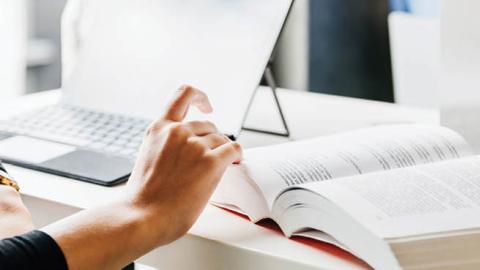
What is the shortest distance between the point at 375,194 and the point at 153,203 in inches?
8.0

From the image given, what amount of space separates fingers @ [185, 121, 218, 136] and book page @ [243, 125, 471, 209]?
5cm

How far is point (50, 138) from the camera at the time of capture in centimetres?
98

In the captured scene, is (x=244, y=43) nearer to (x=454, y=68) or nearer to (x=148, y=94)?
(x=148, y=94)

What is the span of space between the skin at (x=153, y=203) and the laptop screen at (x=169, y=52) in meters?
0.23

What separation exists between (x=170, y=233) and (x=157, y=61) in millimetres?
476

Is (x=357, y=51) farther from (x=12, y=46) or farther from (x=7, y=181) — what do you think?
(x=12, y=46)

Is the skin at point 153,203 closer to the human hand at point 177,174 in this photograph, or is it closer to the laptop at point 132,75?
the human hand at point 177,174

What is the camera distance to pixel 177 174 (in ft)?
2.25

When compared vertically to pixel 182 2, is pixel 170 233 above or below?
below

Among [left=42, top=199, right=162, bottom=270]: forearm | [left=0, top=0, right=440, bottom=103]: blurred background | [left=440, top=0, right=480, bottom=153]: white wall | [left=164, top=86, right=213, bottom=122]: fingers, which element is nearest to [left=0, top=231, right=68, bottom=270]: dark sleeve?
[left=42, top=199, right=162, bottom=270]: forearm

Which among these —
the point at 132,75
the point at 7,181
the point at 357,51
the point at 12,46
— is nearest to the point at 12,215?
the point at 7,181

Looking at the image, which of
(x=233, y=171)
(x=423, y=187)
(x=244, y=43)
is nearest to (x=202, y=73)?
(x=244, y=43)

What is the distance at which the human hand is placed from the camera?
667 mm

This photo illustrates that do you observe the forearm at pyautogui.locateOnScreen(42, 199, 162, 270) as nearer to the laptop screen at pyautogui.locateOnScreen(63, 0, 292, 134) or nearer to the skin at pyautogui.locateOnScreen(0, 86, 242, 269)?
the skin at pyautogui.locateOnScreen(0, 86, 242, 269)
